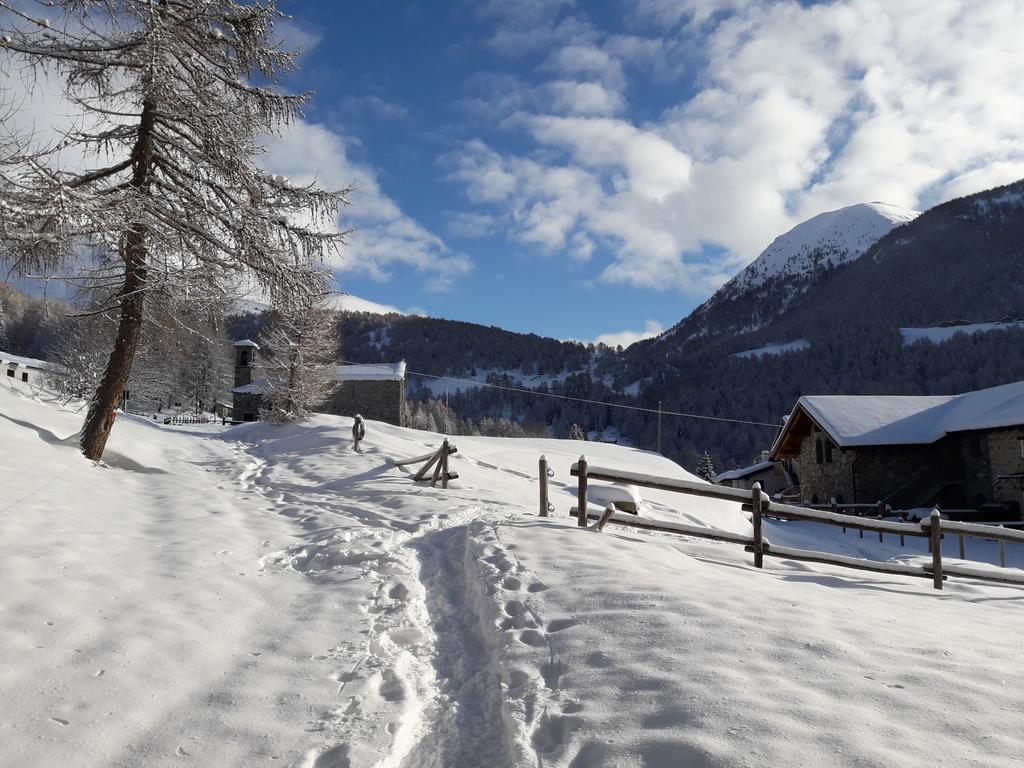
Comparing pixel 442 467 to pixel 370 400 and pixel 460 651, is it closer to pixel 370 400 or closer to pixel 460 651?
pixel 460 651

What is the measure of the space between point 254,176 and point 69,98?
317 cm

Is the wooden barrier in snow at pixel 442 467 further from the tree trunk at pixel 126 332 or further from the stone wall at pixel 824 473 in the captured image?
the stone wall at pixel 824 473

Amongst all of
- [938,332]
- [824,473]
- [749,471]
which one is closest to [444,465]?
[824,473]

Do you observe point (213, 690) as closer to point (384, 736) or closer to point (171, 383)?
point (384, 736)

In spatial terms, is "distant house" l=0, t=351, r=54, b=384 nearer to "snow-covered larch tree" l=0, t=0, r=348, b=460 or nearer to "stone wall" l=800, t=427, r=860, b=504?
"snow-covered larch tree" l=0, t=0, r=348, b=460

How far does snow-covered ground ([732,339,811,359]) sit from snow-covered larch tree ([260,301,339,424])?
128 meters

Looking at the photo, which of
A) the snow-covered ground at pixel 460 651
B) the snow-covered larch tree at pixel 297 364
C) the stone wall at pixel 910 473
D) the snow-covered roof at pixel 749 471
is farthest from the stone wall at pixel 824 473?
the snow-covered larch tree at pixel 297 364

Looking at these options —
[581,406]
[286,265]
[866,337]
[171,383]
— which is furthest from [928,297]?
[286,265]

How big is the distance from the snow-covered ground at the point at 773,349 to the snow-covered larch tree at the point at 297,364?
12761 centimetres

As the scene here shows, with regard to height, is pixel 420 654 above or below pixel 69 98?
below

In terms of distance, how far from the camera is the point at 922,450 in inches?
1179

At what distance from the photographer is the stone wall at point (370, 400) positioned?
153 feet

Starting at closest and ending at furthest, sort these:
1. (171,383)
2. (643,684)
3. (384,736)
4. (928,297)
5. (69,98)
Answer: (384,736), (643,684), (69,98), (171,383), (928,297)

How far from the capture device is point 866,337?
121000mm
